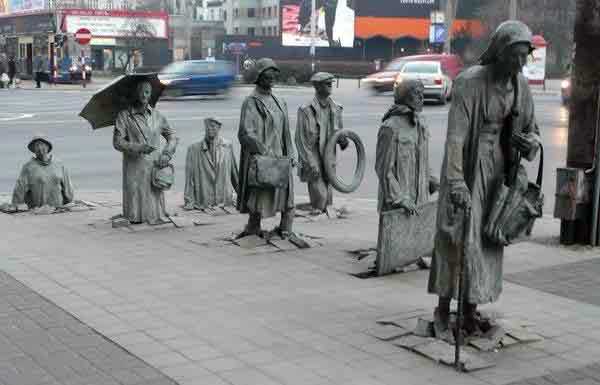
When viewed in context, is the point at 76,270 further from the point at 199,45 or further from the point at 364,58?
the point at 199,45

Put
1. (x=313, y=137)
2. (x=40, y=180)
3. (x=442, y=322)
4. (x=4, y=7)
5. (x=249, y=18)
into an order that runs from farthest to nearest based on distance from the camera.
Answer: (x=249, y=18) < (x=4, y=7) < (x=40, y=180) < (x=313, y=137) < (x=442, y=322)

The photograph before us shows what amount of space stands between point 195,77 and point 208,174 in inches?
907

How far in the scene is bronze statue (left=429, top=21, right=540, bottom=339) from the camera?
630 centimetres

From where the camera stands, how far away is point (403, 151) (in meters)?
8.81

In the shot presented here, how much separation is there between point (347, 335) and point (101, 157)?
1264cm

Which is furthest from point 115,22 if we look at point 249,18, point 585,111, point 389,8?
point 585,111

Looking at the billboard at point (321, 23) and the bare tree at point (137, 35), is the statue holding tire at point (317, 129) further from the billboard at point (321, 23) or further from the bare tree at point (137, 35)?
the billboard at point (321, 23)

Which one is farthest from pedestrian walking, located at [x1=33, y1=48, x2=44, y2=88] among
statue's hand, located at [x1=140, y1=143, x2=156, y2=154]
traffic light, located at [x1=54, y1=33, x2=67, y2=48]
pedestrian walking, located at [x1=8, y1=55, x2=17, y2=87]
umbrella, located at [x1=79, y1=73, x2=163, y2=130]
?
statue's hand, located at [x1=140, y1=143, x2=156, y2=154]

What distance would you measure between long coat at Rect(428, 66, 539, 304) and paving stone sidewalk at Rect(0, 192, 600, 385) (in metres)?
0.59

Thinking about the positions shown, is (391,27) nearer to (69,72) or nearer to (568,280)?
(69,72)

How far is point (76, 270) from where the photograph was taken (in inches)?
357

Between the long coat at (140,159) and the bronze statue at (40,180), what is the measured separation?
1703 millimetres

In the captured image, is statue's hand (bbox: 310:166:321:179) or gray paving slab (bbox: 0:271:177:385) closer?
gray paving slab (bbox: 0:271:177:385)

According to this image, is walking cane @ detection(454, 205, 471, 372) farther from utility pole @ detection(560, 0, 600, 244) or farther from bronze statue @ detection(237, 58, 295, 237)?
utility pole @ detection(560, 0, 600, 244)
